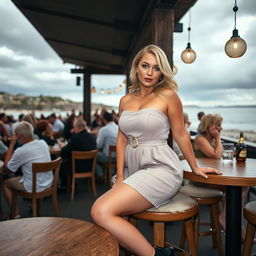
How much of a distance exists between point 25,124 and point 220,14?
4410mm

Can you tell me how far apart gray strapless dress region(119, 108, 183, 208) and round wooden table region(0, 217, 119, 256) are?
19.7 inches

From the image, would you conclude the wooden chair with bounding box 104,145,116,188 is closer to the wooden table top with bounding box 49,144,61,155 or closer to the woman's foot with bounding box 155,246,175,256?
the wooden table top with bounding box 49,144,61,155

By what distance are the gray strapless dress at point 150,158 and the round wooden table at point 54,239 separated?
1.64ft

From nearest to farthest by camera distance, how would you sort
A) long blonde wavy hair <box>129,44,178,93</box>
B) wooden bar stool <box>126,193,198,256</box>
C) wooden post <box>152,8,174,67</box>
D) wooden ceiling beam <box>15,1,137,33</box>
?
1. wooden bar stool <box>126,193,198,256</box>
2. long blonde wavy hair <box>129,44,178,93</box>
3. wooden post <box>152,8,174,67</box>
4. wooden ceiling beam <box>15,1,137,33</box>

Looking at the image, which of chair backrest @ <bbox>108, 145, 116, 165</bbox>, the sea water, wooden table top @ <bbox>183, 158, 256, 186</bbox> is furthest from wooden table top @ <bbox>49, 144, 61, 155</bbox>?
the sea water

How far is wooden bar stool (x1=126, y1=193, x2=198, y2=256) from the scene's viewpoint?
1707 mm

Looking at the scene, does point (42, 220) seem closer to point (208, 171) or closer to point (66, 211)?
point (208, 171)

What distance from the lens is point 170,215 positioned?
1706 mm

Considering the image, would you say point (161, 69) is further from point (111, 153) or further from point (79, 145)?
point (111, 153)

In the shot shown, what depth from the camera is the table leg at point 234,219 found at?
202 centimetres

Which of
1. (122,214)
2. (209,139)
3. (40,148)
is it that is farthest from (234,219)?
(40,148)

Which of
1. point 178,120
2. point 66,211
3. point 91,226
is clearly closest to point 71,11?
point 66,211

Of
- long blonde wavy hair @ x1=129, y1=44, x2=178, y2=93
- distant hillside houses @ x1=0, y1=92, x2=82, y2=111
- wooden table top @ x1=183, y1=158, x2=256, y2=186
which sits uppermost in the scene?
distant hillside houses @ x1=0, y1=92, x2=82, y2=111

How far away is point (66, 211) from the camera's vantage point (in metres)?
3.77
